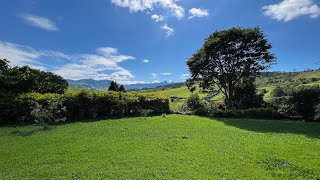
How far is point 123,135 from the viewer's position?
15.4m

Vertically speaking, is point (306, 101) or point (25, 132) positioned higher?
point (306, 101)

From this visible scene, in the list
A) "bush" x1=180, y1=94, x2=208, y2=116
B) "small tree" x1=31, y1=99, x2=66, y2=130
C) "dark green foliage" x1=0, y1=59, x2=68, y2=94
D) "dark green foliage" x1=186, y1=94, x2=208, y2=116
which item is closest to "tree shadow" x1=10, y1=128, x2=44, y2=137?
"small tree" x1=31, y1=99, x2=66, y2=130

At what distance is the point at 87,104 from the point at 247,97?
2010cm

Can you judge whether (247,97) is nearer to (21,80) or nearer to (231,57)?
(231,57)

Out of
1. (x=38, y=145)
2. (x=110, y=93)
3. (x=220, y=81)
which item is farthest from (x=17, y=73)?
(x=220, y=81)

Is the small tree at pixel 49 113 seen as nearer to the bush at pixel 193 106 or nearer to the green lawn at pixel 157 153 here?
the green lawn at pixel 157 153

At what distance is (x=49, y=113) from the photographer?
18203mm

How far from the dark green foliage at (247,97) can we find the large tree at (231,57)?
2.45 feet

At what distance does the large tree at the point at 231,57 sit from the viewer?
31.8 meters

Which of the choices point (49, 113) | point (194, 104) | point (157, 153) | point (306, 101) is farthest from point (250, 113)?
point (49, 113)

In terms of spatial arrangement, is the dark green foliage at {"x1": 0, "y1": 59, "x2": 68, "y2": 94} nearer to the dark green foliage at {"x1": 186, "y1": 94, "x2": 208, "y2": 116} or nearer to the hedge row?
the hedge row

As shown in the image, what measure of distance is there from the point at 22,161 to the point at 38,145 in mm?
2460

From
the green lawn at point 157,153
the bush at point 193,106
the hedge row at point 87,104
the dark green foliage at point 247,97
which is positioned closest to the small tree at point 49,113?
the hedge row at point 87,104

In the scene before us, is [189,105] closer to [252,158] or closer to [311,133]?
[311,133]
